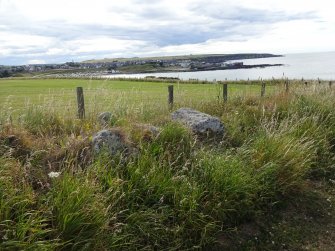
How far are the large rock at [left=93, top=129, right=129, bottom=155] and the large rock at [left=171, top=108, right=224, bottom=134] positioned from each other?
1.90 m

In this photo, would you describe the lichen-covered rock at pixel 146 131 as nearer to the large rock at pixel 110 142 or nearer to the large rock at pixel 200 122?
the large rock at pixel 110 142

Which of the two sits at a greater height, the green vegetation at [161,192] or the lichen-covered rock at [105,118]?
the lichen-covered rock at [105,118]

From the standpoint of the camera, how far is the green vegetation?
3.94m

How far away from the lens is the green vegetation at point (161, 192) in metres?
3.94

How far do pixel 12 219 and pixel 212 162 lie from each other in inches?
109

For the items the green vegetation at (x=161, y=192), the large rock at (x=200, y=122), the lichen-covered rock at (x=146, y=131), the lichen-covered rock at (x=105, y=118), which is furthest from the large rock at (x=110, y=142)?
the large rock at (x=200, y=122)

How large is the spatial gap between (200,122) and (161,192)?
2.83 meters

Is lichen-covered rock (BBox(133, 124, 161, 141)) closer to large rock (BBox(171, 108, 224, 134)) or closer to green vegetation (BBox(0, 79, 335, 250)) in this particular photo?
green vegetation (BBox(0, 79, 335, 250))

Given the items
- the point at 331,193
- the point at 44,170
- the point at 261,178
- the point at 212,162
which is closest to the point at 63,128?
the point at 44,170

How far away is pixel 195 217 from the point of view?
4914 mm

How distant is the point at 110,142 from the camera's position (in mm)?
5457

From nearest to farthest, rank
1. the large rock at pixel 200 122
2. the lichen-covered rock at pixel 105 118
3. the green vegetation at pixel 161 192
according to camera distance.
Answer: the green vegetation at pixel 161 192 → the lichen-covered rock at pixel 105 118 → the large rock at pixel 200 122

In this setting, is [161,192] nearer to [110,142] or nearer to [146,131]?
[110,142]

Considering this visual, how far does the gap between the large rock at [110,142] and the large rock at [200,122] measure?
6.24 feet
